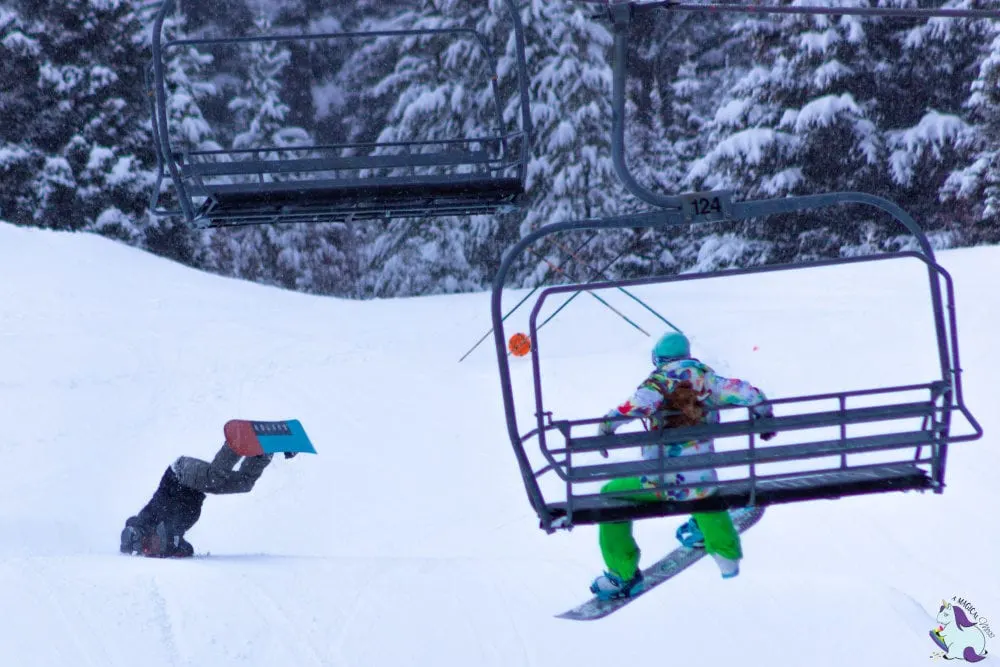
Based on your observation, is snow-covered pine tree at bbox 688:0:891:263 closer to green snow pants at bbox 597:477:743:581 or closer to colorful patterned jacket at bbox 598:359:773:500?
green snow pants at bbox 597:477:743:581

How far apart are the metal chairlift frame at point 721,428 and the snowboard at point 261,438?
3708 millimetres

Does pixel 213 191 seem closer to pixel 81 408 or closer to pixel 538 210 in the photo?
pixel 81 408

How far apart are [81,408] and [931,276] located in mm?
10619

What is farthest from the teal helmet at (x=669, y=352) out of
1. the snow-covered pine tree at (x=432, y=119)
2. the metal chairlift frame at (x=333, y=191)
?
the snow-covered pine tree at (x=432, y=119)

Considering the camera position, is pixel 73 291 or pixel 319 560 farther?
pixel 73 291

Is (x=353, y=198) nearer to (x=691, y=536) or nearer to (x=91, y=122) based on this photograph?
(x=691, y=536)

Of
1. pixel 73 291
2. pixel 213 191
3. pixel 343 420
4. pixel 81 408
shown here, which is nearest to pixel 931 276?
pixel 213 191

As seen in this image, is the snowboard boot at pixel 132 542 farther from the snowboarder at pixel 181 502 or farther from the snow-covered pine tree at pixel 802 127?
the snow-covered pine tree at pixel 802 127

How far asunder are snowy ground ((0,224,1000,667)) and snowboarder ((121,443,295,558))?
556 millimetres

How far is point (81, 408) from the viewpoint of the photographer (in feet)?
42.9

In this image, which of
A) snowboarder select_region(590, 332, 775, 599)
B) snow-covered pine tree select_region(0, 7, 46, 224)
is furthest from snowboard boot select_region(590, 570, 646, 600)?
snow-covered pine tree select_region(0, 7, 46, 224)

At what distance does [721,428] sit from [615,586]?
1.93 meters

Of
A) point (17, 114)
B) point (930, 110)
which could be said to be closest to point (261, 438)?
point (930, 110)

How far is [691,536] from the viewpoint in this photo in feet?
21.6
